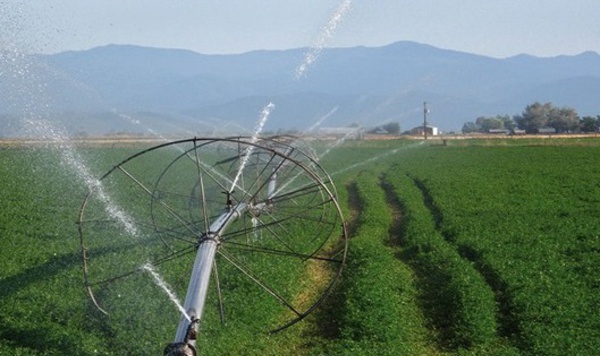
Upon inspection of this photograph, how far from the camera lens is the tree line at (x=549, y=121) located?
3907 inches

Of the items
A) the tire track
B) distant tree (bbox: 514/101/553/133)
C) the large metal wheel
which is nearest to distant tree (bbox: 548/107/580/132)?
distant tree (bbox: 514/101/553/133)

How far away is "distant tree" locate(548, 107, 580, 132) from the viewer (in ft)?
334

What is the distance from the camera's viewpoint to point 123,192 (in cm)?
2545

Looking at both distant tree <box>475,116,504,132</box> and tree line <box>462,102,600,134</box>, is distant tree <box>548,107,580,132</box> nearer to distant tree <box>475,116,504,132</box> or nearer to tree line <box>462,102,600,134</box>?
tree line <box>462,102,600,134</box>

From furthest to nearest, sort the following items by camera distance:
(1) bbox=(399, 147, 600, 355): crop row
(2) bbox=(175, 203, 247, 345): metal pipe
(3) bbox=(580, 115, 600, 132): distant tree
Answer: (3) bbox=(580, 115, 600, 132): distant tree → (1) bbox=(399, 147, 600, 355): crop row → (2) bbox=(175, 203, 247, 345): metal pipe

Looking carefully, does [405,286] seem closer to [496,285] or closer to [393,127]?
[496,285]

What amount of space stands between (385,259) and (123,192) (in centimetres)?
1294

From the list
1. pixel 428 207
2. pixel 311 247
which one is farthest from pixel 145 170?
pixel 311 247

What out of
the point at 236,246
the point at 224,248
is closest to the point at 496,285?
the point at 224,248

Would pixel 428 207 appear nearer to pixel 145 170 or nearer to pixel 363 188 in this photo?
pixel 363 188

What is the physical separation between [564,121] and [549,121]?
3442mm

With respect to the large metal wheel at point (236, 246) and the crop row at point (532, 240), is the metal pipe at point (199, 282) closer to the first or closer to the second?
the large metal wheel at point (236, 246)

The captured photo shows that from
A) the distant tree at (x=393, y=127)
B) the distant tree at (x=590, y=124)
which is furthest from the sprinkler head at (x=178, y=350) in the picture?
the distant tree at (x=393, y=127)

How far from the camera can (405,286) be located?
1327cm
